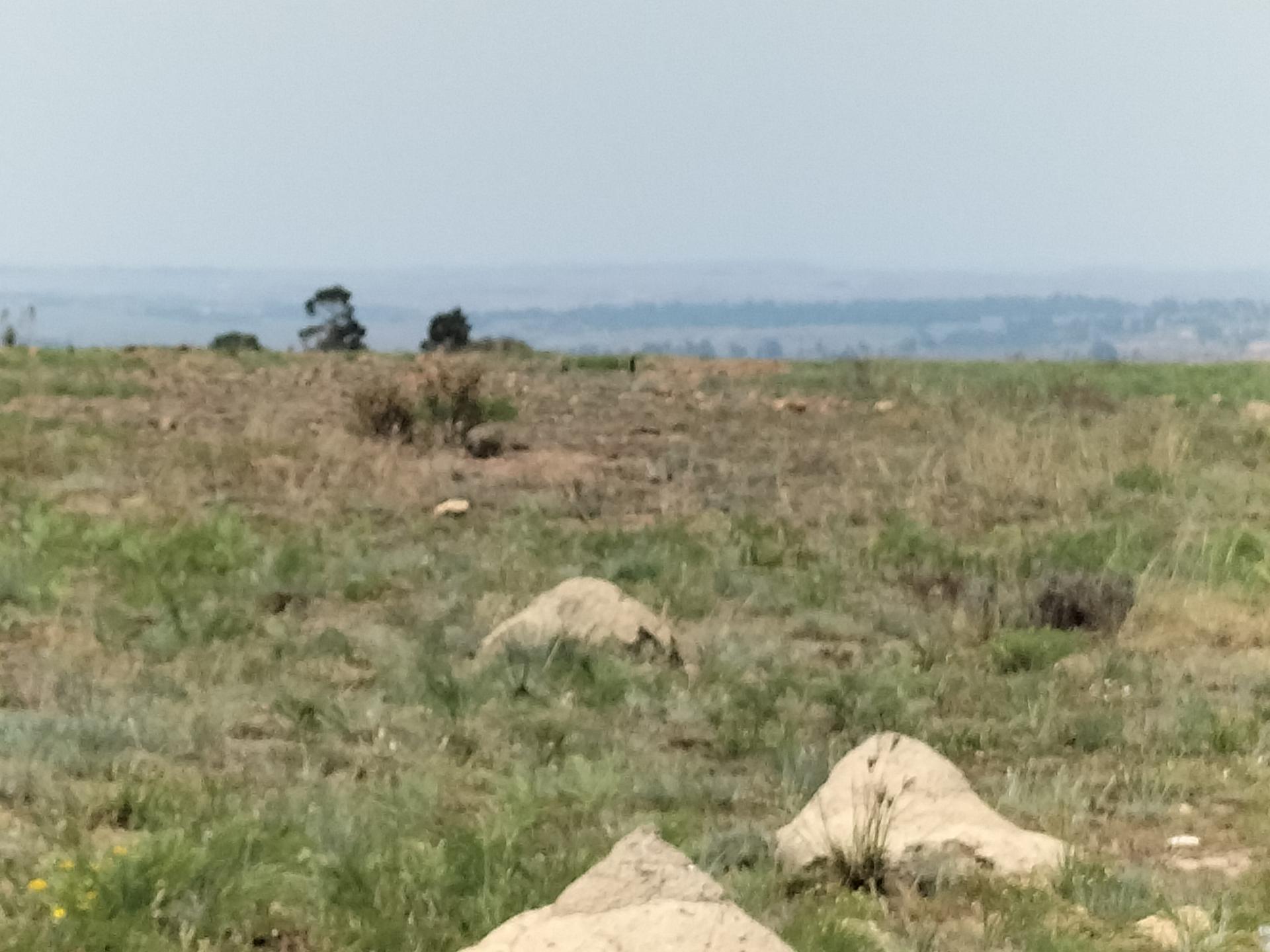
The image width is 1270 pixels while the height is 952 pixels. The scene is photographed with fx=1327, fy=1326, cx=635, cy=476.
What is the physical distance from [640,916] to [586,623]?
3.22m

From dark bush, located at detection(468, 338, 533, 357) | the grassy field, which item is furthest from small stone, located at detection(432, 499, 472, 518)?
dark bush, located at detection(468, 338, 533, 357)

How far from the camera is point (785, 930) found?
3.16 metres

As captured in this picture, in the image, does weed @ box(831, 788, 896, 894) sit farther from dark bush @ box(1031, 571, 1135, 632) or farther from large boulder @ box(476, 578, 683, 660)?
dark bush @ box(1031, 571, 1135, 632)

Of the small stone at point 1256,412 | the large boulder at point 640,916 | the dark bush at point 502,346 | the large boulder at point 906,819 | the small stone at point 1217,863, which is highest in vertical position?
the dark bush at point 502,346

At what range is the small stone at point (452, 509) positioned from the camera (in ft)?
29.3

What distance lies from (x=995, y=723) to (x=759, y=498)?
190 inches

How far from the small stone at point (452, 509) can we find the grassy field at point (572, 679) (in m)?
0.19

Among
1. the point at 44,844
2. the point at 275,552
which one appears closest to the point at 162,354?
the point at 275,552

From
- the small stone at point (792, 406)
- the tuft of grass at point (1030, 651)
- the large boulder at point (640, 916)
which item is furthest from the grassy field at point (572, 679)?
the small stone at point (792, 406)

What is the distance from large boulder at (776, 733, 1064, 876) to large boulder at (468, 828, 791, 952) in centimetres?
73

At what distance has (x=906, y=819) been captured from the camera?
12.2ft

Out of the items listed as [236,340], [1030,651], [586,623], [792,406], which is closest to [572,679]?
[586,623]

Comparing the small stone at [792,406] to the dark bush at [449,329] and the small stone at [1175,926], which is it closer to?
the small stone at [1175,926]

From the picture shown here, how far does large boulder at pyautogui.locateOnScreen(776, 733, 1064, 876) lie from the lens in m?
3.54
